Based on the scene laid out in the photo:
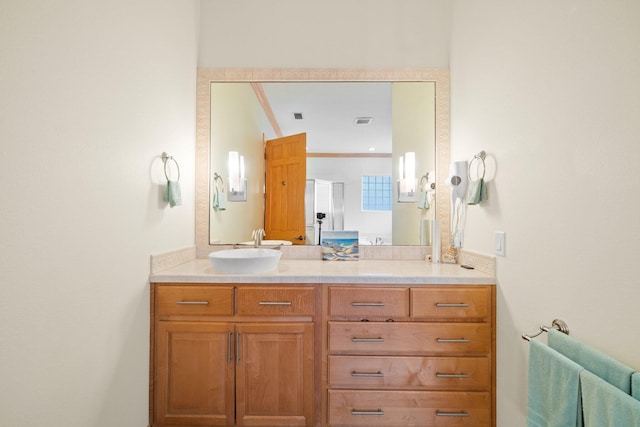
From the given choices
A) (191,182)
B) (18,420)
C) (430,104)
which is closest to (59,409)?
(18,420)

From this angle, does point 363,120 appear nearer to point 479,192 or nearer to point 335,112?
point 335,112

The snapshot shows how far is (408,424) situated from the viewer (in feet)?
4.94

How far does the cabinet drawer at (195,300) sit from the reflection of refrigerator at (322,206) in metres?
0.81

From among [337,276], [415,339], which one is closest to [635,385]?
[415,339]

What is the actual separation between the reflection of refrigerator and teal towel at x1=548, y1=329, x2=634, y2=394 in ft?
4.57

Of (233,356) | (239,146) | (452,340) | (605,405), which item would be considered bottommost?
(233,356)

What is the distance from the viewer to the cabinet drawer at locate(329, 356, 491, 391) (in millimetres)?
1506

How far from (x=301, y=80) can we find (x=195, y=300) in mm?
1689

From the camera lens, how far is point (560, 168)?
1.09 m

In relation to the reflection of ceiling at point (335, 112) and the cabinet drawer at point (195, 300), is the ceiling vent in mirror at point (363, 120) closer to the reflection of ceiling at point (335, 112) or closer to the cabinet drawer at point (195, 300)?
the reflection of ceiling at point (335, 112)

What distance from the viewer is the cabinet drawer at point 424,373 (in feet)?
4.94

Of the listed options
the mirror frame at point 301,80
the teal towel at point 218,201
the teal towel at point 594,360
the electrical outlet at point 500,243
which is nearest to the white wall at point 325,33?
the mirror frame at point 301,80

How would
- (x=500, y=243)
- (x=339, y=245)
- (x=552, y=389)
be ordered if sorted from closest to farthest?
(x=552, y=389) < (x=500, y=243) < (x=339, y=245)

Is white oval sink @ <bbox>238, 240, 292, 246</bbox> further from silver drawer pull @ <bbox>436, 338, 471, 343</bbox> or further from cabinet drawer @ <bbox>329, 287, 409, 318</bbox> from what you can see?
silver drawer pull @ <bbox>436, 338, 471, 343</bbox>
